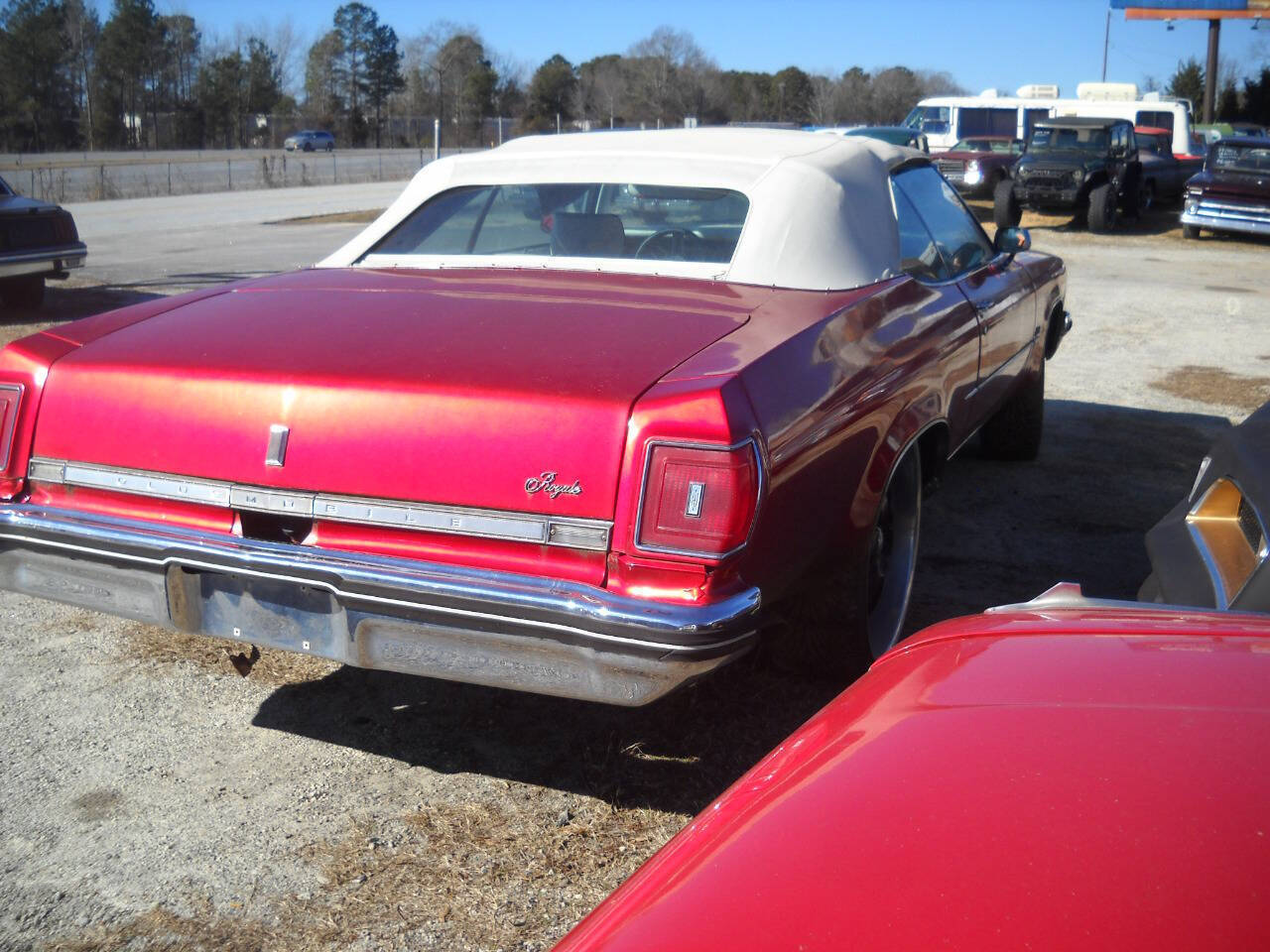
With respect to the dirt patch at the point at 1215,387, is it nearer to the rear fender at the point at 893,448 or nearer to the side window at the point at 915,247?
the side window at the point at 915,247

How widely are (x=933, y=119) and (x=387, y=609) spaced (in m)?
27.1

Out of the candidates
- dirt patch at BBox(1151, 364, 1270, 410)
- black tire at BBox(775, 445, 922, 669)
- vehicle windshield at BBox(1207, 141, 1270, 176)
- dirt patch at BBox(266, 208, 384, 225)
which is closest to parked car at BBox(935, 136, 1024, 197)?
vehicle windshield at BBox(1207, 141, 1270, 176)

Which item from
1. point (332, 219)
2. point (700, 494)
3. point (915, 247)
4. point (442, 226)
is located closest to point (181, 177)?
point (332, 219)

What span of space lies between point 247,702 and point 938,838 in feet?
8.73

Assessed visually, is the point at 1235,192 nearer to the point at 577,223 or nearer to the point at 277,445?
the point at 577,223

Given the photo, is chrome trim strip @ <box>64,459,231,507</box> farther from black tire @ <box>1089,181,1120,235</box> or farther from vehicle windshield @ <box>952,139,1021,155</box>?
vehicle windshield @ <box>952,139,1021,155</box>

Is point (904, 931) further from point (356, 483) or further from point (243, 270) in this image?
point (243, 270)

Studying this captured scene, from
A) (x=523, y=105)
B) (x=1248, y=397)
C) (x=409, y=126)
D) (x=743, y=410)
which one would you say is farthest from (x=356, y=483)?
(x=523, y=105)

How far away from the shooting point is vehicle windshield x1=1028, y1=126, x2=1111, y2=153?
19.7 meters

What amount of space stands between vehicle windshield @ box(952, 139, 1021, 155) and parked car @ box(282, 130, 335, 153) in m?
43.4

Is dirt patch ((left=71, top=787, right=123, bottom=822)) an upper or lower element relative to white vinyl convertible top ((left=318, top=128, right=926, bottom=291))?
lower

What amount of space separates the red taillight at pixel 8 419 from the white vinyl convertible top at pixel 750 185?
46.9 inches

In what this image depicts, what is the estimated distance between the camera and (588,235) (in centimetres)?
374

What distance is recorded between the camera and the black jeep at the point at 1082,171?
753 inches
